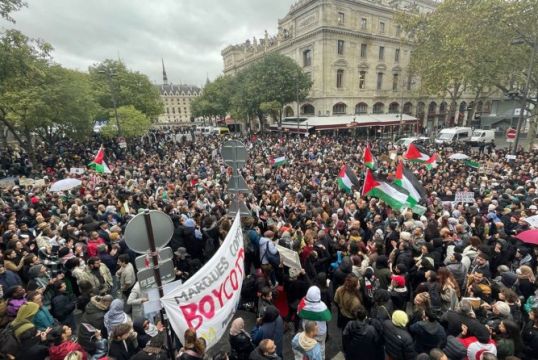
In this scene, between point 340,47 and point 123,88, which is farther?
point 340,47

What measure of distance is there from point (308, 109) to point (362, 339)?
37.6 metres

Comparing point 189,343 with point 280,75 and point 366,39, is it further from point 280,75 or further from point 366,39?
point 366,39

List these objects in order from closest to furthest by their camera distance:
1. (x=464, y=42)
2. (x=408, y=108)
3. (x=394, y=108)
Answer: (x=464, y=42) → (x=394, y=108) → (x=408, y=108)

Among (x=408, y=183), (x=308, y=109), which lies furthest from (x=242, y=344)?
(x=308, y=109)

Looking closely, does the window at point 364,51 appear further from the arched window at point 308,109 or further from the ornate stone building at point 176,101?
the ornate stone building at point 176,101

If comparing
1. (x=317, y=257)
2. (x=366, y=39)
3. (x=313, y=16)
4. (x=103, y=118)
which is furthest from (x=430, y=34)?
(x=103, y=118)

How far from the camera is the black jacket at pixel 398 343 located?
3.52 metres

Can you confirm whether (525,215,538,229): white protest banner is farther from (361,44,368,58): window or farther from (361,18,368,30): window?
(361,18,368,30): window

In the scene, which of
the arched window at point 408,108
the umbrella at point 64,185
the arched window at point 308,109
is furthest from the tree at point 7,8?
the arched window at point 408,108

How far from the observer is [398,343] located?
Answer: 140 inches

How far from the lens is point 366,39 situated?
37.6 meters

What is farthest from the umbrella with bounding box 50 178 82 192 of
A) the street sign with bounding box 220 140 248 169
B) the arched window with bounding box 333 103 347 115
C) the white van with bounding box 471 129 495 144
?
the white van with bounding box 471 129 495 144

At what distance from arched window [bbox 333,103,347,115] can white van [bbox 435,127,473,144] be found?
12.2m

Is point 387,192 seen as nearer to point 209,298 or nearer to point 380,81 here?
point 209,298
